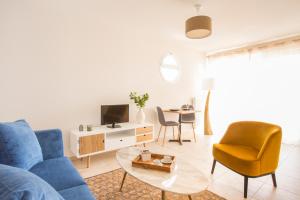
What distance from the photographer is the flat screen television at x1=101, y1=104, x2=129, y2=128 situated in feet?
10.2

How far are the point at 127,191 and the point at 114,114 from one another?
153cm

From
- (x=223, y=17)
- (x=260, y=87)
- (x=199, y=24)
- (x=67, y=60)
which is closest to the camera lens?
(x=199, y=24)

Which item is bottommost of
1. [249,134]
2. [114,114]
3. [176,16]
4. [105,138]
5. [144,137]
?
[144,137]

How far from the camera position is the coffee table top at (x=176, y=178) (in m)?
1.30

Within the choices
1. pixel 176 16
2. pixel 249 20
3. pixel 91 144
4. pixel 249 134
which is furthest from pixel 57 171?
pixel 249 20

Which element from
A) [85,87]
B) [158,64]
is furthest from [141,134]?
[158,64]

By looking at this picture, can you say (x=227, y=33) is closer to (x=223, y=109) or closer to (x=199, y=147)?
(x=223, y=109)

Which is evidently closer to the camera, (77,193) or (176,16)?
(77,193)

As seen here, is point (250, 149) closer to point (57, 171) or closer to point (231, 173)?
point (231, 173)

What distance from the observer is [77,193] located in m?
1.24

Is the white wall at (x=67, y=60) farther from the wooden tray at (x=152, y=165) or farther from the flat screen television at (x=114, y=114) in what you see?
the wooden tray at (x=152, y=165)

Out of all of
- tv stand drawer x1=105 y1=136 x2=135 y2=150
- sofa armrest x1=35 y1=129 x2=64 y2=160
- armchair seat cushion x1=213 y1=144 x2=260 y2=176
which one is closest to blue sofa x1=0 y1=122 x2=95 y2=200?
sofa armrest x1=35 y1=129 x2=64 y2=160

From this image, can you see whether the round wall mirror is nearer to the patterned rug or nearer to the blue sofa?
the patterned rug

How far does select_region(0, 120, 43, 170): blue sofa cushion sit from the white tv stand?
38.8 inches
